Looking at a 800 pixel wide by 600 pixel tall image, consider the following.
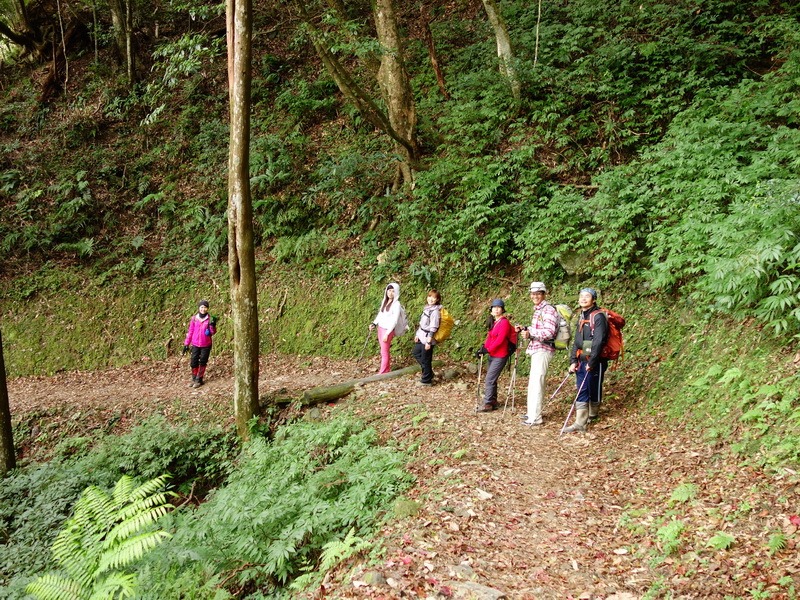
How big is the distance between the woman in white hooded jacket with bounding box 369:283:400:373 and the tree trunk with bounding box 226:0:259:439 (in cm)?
258

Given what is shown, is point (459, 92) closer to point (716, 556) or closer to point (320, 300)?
point (320, 300)

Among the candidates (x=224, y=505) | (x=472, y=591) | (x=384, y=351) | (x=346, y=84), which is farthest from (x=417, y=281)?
(x=472, y=591)

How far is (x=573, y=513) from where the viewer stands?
4.96 m

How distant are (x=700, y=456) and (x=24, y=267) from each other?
19.0 meters

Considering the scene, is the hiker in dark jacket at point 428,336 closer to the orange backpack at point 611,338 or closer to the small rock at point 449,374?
the small rock at point 449,374

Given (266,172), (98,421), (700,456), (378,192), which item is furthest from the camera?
(266,172)

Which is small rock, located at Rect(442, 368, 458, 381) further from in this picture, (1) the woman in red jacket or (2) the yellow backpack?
(1) the woman in red jacket

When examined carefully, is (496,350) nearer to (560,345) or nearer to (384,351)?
(560,345)

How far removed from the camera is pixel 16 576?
6.73m

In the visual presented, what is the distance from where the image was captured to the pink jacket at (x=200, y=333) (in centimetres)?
1142

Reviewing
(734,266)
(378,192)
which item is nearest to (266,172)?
(378,192)

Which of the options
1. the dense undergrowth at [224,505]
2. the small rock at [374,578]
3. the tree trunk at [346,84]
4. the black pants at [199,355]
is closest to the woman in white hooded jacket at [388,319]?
the dense undergrowth at [224,505]

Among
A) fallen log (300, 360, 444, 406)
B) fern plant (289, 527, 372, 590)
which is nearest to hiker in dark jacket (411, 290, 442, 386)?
fallen log (300, 360, 444, 406)

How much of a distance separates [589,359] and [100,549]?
20.9ft
